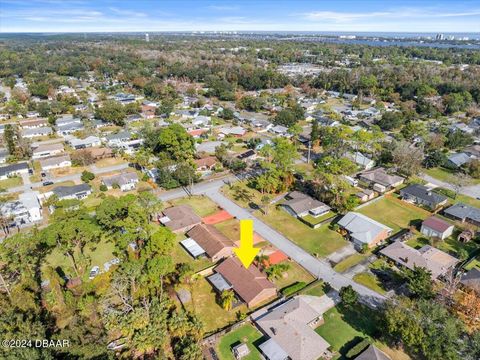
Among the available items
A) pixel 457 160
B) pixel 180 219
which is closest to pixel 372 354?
pixel 180 219

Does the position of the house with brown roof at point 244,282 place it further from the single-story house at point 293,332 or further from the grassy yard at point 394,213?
the grassy yard at point 394,213

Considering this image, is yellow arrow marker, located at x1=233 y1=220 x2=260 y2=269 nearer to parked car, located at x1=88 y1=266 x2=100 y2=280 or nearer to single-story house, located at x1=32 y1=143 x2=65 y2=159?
parked car, located at x1=88 y1=266 x2=100 y2=280

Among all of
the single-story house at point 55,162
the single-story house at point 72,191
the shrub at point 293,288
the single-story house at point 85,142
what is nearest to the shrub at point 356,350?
the shrub at point 293,288

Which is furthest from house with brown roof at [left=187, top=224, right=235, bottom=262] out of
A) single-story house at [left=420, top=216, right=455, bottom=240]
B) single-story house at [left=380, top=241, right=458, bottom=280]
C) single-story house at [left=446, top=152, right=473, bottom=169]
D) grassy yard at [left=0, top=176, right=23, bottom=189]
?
single-story house at [left=446, top=152, right=473, bottom=169]

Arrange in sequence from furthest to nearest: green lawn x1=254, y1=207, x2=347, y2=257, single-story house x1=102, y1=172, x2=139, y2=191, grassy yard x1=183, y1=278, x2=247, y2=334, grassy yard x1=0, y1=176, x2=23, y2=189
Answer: grassy yard x1=0, y1=176, x2=23, y2=189
single-story house x1=102, y1=172, x2=139, y2=191
green lawn x1=254, y1=207, x2=347, y2=257
grassy yard x1=183, y1=278, x2=247, y2=334

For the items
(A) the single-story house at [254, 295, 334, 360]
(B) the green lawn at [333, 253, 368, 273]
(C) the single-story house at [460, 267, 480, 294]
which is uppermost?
(C) the single-story house at [460, 267, 480, 294]

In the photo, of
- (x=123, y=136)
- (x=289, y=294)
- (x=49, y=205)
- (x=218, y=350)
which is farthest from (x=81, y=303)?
(x=123, y=136)

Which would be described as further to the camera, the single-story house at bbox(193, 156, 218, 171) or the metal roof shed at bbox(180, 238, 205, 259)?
the single-story house at bbox(193, 156, 218, 171)
